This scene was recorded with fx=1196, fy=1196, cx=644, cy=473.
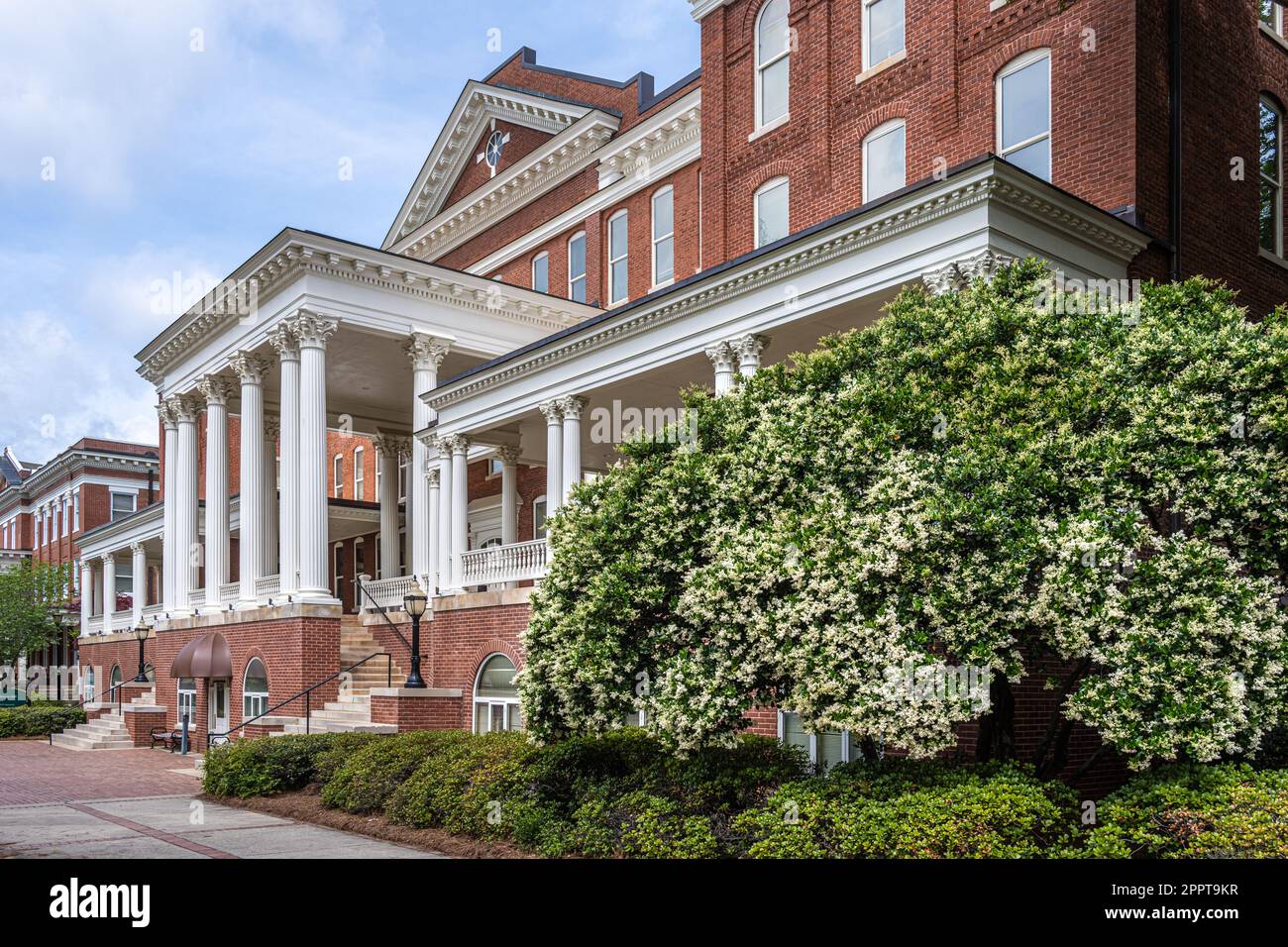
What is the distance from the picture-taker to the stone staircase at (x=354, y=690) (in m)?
23.9

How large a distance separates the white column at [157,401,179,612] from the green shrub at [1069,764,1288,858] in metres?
30.4

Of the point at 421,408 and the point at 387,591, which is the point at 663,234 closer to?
the point at 421,408

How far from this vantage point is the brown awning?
97.2 feet

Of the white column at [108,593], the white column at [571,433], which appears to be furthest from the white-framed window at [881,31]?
the white column at [108,593]

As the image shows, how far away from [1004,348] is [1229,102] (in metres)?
12.3

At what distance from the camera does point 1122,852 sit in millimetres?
9523

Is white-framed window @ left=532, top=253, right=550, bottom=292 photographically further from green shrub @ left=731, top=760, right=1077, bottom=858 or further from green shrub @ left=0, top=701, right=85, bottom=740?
green shrub @ left=731, top=760, right=1077, bottom=858

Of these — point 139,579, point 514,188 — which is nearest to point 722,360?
point 514,188

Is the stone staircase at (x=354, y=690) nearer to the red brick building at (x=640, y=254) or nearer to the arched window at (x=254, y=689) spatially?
the red brick building at (x=640, y=254)

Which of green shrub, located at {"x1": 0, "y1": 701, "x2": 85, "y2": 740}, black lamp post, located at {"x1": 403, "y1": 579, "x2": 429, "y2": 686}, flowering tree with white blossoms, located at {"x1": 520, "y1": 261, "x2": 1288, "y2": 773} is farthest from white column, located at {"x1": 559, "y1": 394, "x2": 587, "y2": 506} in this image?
green shrub, located at {"x1": 0, "y1": 701, "x2": 85, "y2": 740}

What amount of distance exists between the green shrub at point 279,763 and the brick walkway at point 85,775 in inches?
86.8

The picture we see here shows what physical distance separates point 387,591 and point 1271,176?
21.0 metres

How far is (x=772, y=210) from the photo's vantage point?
24.7 meters
